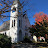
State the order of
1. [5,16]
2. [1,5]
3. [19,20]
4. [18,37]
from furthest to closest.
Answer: [19,20], [18,37], [5,16], [1,5]

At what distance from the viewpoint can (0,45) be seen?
10.2m

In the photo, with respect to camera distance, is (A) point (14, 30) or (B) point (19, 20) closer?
(A) point (14, 30)

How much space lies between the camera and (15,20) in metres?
27.2

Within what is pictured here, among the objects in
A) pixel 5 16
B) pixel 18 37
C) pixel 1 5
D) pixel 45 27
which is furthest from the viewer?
pixel 18 37

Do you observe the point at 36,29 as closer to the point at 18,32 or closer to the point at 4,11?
the point at 18,32

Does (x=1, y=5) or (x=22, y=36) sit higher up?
(x=1, y=5)

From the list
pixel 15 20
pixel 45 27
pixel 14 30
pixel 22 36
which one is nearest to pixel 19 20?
pixel 15 20

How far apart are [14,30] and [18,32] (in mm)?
1678

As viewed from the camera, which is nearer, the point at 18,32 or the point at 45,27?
the point at 45,27

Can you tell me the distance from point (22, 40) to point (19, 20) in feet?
26.0

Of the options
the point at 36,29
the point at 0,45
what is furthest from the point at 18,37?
the point at 0,45

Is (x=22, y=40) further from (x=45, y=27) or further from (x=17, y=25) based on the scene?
(x=45, y=27)

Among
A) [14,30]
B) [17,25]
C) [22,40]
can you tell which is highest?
[17,25]

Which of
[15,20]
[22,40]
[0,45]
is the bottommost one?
[22,40]
